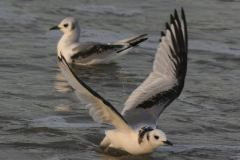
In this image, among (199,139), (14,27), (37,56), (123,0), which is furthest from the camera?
(123,0)

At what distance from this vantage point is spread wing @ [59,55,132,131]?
176 inches

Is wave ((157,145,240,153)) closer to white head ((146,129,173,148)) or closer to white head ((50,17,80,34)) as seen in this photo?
white head ((146,129,173,148))

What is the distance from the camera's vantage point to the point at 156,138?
4.88 metres

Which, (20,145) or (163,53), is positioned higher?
(163,53)

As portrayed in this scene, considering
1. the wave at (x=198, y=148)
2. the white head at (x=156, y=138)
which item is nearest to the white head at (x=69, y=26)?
the wave at (x=198, y=148)

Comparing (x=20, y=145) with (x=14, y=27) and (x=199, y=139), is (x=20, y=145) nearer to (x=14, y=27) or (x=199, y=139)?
(x=199, y=139)

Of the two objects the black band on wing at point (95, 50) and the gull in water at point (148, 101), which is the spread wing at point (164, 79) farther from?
the black band on wing at point (95, 50)

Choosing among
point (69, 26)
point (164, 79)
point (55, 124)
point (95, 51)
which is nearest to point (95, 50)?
point (95, 51)

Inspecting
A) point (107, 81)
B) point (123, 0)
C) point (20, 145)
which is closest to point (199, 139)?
point (20, 145)

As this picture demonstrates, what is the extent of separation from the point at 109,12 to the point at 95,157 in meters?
8.05

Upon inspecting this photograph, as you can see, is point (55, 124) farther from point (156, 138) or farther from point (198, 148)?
point (198, 148)

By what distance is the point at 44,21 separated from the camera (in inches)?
457

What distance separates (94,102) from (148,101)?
1049mm

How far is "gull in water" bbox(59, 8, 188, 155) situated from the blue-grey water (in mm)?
356
